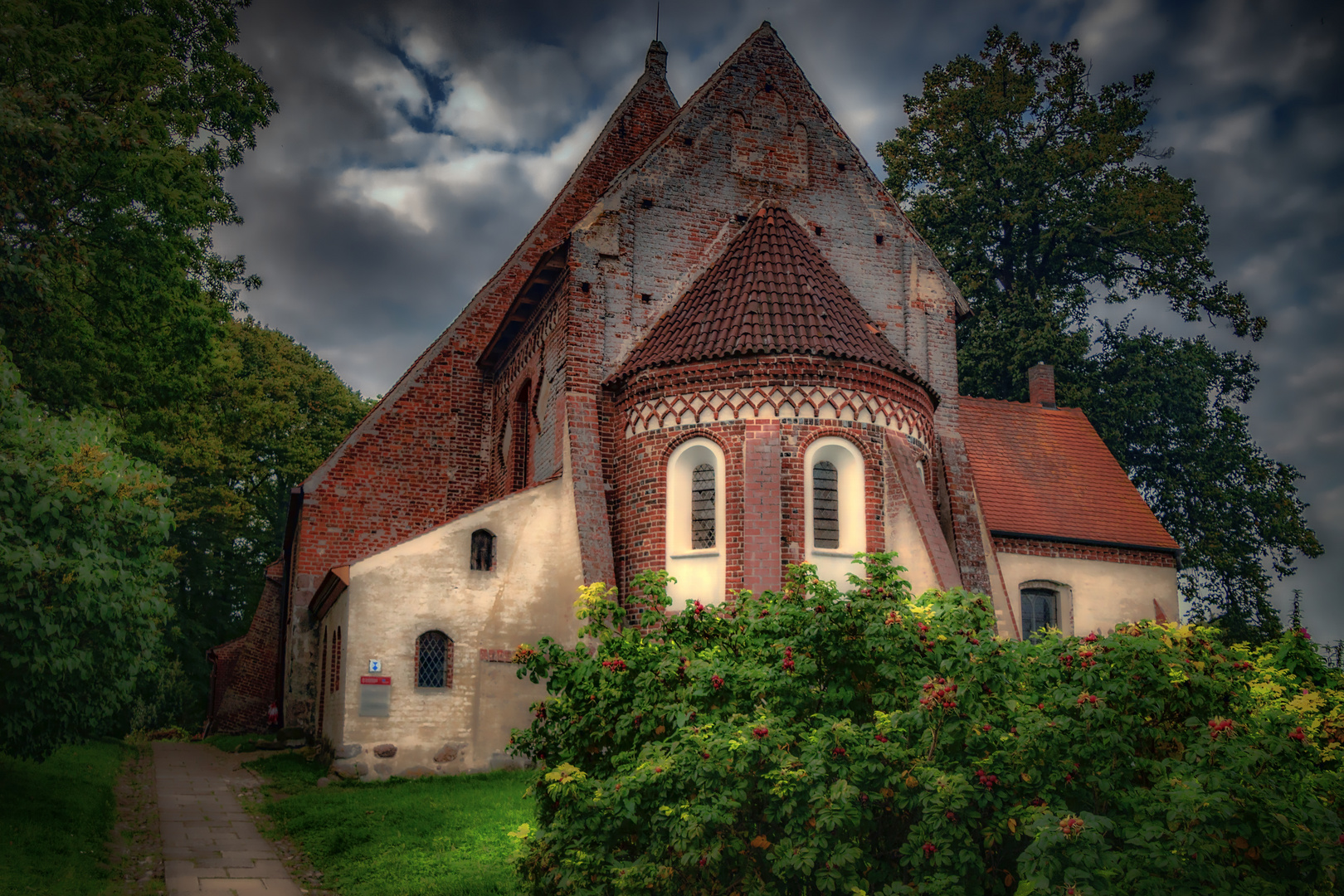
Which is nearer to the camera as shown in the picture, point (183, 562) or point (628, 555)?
point (628, 555)

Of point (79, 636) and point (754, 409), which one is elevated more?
point (754, 409)

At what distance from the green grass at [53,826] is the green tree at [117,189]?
5505mm

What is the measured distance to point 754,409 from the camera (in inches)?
624

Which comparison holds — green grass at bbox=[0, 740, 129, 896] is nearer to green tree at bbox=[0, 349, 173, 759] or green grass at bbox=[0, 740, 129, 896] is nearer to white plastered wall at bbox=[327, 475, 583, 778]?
green tree at bbox=[0, 349, 173, 759]

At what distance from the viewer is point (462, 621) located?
1644 cm

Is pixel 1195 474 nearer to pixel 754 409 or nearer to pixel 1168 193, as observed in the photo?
pixel 1168 193

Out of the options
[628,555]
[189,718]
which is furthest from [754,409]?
[189,718]

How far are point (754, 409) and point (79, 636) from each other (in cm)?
930

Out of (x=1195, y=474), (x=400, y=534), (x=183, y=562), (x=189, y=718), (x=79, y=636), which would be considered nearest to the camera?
(x=79, y=636)

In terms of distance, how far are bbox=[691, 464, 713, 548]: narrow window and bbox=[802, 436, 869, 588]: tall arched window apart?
1490 mm

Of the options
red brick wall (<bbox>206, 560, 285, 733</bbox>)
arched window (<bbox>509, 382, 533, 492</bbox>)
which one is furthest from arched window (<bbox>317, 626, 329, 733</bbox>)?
red brick wall (<bbox>206, 560, 285, 733</bbox>)

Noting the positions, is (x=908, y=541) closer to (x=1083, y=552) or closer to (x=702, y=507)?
(x=702, y=507)

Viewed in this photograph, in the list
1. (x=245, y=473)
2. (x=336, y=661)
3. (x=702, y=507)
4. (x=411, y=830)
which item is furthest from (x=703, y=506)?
(x=245, y=473)

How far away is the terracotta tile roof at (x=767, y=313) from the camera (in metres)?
16.1
